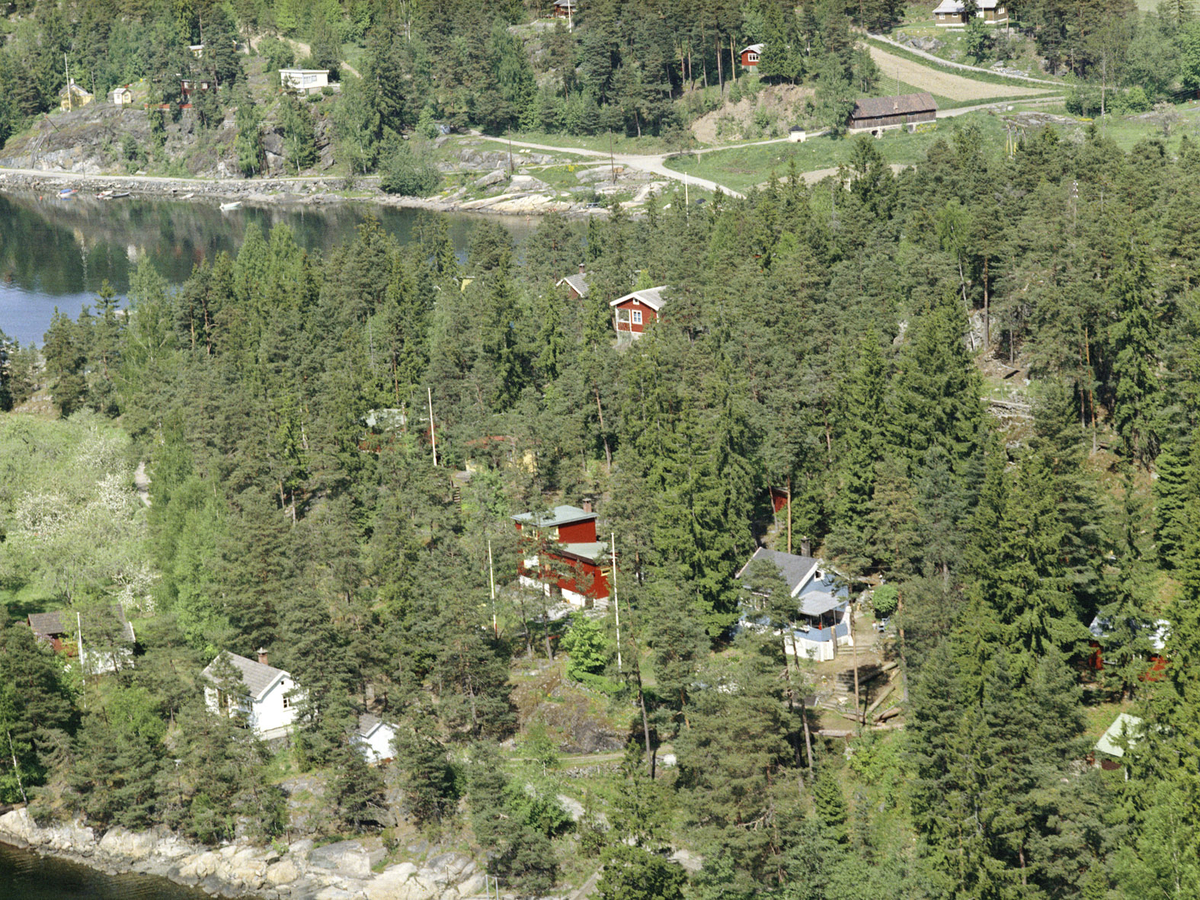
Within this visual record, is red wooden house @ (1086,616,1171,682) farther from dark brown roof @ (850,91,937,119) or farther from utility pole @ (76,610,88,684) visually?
dark brown roof @ (850,91,937,119)

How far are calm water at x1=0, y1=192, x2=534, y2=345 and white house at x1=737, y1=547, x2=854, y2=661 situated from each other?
82.3 meters

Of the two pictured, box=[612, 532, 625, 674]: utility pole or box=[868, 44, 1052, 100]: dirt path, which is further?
box=[868, 44, 1052, 100]: dirt path

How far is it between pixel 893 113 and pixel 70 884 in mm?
125330

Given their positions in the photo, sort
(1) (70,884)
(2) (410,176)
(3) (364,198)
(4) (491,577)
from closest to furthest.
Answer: (1) (70,884) < (4) (491,577) < (2) (410,176) < (3) (364,198)

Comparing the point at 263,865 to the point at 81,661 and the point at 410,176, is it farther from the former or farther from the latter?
the point at 410,176

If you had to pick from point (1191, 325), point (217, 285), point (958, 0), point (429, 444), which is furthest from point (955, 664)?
point (958, 0)

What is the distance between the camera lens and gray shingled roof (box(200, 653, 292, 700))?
58.5 meters

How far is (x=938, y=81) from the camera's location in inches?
6324

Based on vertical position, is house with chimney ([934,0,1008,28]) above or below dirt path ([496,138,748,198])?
above

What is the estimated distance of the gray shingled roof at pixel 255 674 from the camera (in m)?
58.5

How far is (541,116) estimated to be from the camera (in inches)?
7456

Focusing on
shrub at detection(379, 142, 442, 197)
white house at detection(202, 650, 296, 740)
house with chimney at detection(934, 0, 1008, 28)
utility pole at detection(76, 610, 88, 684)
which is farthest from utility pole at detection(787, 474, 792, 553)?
shrub at detection(379, 142, 442, 197)

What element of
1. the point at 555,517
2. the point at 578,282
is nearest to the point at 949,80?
the point at 578,282

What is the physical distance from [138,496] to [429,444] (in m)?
16.5
